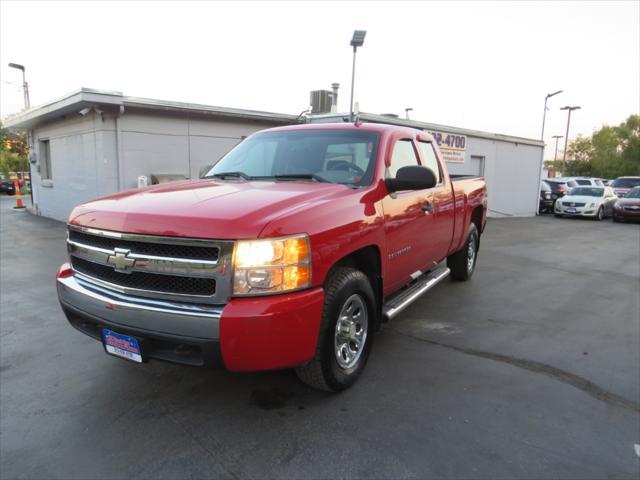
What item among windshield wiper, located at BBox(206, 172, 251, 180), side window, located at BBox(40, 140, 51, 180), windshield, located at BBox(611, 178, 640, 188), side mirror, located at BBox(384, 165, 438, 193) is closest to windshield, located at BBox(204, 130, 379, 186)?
windshield wiper, located at BBox(206, 172, 251, 180)

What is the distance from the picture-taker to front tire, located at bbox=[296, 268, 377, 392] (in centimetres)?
295

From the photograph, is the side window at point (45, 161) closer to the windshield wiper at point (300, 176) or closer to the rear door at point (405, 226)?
the windshield wiper at point (300, 176)

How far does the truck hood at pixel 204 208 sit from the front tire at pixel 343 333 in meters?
0.60

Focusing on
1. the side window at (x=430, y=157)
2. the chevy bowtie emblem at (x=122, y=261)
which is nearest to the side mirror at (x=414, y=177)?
the side window at (x=430, y=157)

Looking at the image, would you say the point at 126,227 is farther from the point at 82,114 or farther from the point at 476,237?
the point at 82,114

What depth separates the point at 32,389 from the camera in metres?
3.39

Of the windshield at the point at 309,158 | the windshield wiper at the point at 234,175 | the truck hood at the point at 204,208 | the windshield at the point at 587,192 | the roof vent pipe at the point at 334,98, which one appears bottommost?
the windshield at the point at 587,192

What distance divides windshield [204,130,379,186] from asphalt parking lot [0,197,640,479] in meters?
1.61

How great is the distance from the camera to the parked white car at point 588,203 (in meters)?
19.3

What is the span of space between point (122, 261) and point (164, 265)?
13.0 inches

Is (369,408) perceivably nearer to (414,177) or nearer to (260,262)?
(260,262)

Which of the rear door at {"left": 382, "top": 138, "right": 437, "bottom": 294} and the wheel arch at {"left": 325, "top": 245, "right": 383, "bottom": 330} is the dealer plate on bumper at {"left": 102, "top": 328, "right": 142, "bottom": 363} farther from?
the rear door at {"left": 382, "top": 138, "right": 437, "bottom": 294}

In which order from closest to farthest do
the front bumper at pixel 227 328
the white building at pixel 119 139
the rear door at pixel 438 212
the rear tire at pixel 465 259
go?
the front bumper at pixel 227 328 → the rear door at pixel 438 212 → the rear tire at pixel 465 259 → the white building at pixel 119 139

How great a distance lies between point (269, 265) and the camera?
100 inches
